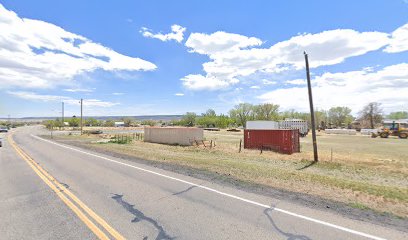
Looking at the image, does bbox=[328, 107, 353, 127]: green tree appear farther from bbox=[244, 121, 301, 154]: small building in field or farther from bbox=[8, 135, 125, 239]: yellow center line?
bbox=[8, 135, 125, 239]: yellow center line

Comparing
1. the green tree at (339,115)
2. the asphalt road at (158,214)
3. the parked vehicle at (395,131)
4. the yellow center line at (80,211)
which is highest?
the green tree at (339,115)

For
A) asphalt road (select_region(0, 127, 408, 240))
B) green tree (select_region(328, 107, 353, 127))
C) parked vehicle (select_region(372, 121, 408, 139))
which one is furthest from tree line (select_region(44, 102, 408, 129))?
asphalt road (select_region(0, 127, 408, 240))

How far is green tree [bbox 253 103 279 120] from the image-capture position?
4200 inches

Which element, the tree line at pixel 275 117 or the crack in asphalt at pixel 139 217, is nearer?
the crack in asphalt at pixel 139 217

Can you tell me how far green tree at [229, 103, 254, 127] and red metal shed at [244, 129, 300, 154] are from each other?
85762mm

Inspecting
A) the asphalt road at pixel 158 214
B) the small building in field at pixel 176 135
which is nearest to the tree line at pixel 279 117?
the small building in field at pixel 176 135

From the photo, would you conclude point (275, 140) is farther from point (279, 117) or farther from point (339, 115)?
point (339, 115)

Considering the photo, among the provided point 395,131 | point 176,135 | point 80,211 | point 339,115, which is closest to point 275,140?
point 176,135

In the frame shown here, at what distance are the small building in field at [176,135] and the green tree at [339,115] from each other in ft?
359

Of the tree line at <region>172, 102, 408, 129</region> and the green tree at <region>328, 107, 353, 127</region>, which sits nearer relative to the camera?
the tree line at <region>172, 102, 408, 129</region>

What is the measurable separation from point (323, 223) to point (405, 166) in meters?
14.7

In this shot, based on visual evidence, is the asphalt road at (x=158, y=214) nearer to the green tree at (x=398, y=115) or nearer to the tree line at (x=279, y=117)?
the tree line at (x=279, y=117)

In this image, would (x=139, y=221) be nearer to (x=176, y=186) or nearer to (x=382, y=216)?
(x=176, y=186)

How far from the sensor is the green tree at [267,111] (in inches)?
4200
